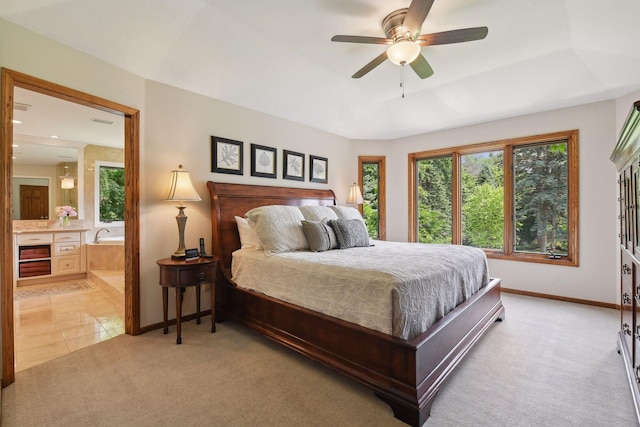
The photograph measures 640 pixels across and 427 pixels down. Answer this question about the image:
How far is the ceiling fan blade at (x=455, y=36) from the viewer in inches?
81.0

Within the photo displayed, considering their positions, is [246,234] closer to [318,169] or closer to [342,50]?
[318,169]

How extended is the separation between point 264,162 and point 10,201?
2.51 meters

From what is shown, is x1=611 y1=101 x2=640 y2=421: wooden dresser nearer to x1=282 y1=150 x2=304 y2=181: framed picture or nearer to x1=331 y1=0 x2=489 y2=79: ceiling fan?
x1=331 y1=0 x2=489 y2=79: ceiling fan

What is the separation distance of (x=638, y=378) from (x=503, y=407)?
0.75 m

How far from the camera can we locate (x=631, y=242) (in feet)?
6.33

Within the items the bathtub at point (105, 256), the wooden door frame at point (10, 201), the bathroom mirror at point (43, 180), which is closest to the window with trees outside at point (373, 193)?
the wooden door frame at point (10, 201)

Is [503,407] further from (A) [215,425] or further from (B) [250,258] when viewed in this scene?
(B) [250,258]

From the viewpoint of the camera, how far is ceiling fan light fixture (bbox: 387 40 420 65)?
218 cm

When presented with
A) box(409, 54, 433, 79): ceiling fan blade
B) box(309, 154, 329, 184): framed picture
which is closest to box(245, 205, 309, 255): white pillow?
box(309, 154, 329, 184): framed picture

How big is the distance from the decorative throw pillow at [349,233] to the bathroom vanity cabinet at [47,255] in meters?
4.93

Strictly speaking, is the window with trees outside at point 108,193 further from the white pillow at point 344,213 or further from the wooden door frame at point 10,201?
the white pillow at point 344,213

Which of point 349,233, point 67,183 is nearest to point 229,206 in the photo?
point 349,233

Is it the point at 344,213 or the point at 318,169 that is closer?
the point at 344,213

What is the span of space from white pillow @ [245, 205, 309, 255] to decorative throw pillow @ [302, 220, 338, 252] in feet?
0.39
